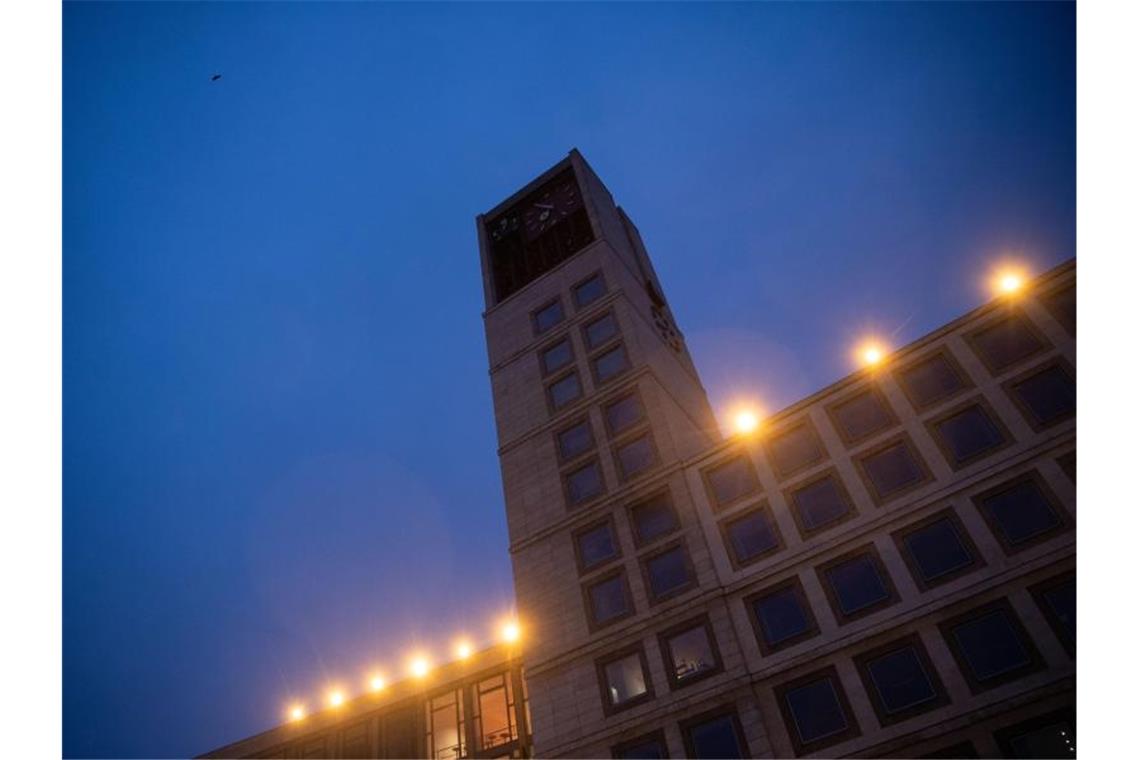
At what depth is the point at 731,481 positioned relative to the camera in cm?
3688

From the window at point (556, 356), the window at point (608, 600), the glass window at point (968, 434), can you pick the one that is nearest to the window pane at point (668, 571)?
the window at point (608, 600)

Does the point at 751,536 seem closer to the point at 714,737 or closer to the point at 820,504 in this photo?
the point at 820,504

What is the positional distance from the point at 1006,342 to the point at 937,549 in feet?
35.3

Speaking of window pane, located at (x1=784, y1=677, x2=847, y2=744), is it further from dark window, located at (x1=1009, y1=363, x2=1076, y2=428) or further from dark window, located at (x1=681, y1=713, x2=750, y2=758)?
dark window, located at (x1=1009, y1=363, x2=1076, y2=428)

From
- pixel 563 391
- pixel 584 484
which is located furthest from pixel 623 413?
pixel 563 391

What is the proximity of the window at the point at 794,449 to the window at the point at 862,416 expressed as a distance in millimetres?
1397

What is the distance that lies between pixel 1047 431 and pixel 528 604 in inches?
1080

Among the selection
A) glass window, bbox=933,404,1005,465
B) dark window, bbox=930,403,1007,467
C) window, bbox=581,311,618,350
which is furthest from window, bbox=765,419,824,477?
window, bbox=581,311,618,350

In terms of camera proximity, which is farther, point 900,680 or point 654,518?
point 654,518

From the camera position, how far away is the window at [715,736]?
97.8 feet

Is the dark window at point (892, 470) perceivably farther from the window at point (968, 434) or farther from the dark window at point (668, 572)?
the dark window at point (668, 572)

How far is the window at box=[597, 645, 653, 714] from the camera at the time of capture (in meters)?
33.5

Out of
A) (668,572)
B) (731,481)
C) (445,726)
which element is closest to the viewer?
(668,572)

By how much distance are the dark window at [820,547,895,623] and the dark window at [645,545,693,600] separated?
22.8 feet
